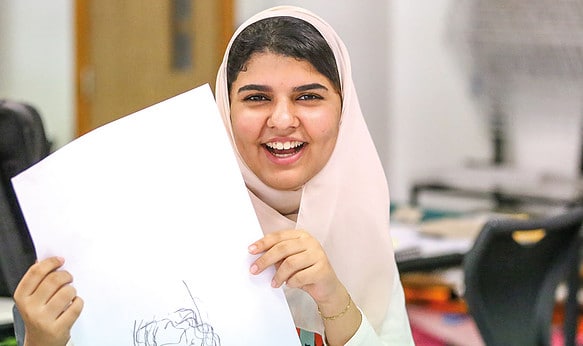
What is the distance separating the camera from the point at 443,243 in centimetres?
230

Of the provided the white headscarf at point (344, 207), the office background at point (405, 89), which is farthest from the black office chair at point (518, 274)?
the office background at point (405, 89)

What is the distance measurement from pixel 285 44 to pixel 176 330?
1.31 feet

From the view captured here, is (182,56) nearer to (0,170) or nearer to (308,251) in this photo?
(0,170)

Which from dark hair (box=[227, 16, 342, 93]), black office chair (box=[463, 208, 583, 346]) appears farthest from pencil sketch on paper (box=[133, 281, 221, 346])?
black office chair (box=[463, 208, 583, 346])

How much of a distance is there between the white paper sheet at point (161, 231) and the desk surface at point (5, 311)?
47 centimetres

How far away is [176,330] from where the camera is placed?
0.90 meters

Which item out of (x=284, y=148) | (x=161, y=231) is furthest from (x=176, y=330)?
(x=284, y=148)

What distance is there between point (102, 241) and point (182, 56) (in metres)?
3.43

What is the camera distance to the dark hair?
1.01 meters

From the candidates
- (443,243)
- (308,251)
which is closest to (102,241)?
(308,251)

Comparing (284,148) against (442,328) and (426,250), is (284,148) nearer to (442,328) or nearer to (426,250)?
(426,250)

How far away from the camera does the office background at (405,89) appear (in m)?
3.74

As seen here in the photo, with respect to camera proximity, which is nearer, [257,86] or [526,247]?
[257,86]

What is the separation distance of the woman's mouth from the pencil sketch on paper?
0.76 ft
